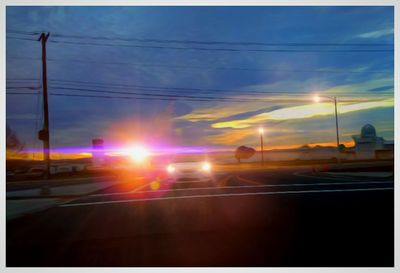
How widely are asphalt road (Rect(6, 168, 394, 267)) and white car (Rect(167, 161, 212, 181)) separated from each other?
721 centimetres

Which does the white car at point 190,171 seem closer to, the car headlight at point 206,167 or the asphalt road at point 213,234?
the car headlight at point 206,167

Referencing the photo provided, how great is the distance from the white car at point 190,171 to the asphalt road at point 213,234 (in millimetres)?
7212

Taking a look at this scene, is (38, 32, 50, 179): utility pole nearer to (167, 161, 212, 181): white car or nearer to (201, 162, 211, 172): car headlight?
(167, 161, 212, 181): white car

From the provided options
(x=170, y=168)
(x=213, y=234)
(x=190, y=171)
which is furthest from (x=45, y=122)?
(x=213, y=234)

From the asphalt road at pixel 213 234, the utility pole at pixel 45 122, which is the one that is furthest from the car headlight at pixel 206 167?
the utility pole at pixel 45 122

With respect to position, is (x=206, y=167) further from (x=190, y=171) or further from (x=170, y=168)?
(x=170, y=168)

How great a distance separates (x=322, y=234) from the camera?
7965 mm

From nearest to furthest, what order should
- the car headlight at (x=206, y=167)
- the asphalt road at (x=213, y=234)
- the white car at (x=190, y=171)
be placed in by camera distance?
the asphalt road at (x=213, y=234) < the white car at (x=190, y=171) < the car headlight at (x=206, y=167)

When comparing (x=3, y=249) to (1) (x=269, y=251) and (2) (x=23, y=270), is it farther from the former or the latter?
(1) (x=269, y=251)

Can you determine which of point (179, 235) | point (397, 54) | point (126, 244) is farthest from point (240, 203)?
point (397, 54)

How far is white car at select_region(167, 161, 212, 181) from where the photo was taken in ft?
66.4

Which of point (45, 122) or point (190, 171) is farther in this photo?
point (45, 122)

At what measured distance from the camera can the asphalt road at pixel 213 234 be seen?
22.2ft

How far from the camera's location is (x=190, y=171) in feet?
66.5
